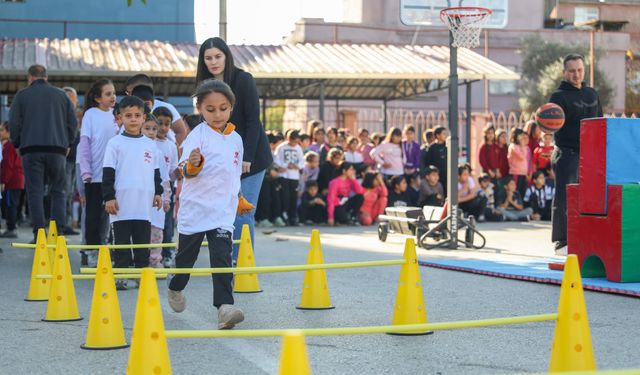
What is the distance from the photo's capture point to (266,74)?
22625 mm

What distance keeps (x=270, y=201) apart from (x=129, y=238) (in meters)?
9.85

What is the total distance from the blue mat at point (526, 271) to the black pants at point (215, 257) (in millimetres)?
3415

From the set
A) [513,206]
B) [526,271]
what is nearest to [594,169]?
[526,271]

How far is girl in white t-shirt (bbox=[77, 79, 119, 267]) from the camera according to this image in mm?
9844

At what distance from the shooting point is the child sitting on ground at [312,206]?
1898 centimetres

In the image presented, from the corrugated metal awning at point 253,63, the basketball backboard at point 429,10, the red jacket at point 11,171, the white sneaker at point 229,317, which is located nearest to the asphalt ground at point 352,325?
the white sneaker at point 229,317

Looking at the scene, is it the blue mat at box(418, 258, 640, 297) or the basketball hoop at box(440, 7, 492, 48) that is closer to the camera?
the blue mat at box(418, 258, 640, 297)

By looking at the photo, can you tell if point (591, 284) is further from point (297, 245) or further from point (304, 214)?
point (304, 214)

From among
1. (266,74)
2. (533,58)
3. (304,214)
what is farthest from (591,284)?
(533,58)

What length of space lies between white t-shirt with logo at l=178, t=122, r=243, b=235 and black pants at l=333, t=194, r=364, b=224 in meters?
12.2

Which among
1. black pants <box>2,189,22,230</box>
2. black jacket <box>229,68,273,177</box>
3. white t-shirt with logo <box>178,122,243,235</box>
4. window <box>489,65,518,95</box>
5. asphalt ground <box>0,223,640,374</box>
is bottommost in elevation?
asphalt ground <box>0,223,640,374</box>

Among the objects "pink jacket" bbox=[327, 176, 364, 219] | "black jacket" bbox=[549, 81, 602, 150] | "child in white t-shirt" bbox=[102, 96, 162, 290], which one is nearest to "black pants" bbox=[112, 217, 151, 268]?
"child in white t-shirt" bbox=[102, 96, 162, 290]

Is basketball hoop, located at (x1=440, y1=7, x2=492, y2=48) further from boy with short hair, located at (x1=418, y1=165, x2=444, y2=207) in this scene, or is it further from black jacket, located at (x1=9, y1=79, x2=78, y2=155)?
black jacket, located at (x1=9, y1=79, x2=78, y2=155)

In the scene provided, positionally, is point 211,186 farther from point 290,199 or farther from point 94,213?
point 290,199
